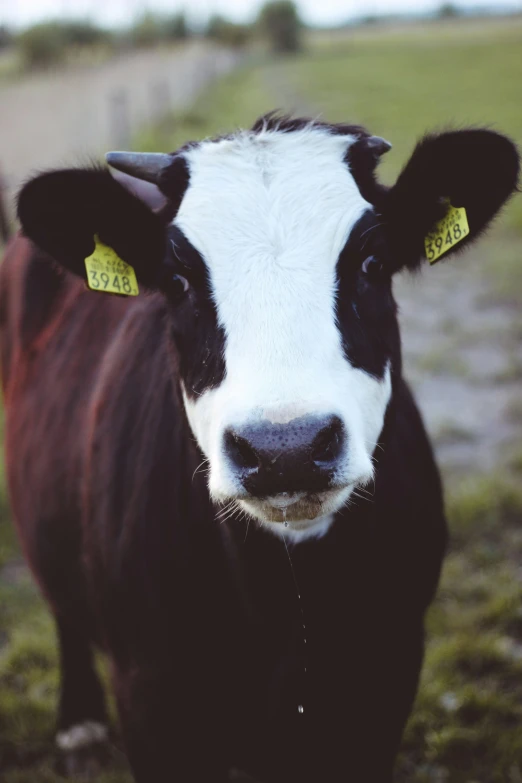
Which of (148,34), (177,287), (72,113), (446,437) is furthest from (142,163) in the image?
(148,34)

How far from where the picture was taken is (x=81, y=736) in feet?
10.6

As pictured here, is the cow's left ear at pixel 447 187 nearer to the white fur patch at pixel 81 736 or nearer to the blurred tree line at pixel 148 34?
the white fur patch at pixel 81 736

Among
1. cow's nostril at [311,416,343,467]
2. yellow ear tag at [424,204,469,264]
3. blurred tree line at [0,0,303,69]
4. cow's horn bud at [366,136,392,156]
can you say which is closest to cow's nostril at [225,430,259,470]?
cow's nostril at [311,416,343,467]

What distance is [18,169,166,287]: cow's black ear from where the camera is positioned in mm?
2072

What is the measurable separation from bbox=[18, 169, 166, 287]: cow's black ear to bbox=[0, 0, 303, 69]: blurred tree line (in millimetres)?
23042

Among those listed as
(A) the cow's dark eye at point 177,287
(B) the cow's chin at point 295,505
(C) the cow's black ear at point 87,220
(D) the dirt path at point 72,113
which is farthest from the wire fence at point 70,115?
(B) the cow's chin at point 295,505

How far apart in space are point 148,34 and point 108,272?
48.9 metres

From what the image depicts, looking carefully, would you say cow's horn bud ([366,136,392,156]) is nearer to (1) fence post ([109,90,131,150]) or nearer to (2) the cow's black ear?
(2) the cow's black ear

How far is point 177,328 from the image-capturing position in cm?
205

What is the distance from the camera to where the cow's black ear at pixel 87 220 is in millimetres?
2072

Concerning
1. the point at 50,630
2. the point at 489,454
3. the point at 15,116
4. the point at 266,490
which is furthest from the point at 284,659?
the point at 15,116

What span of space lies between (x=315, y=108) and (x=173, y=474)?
1993 centimetres

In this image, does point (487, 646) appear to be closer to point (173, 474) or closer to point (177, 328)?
point (173, 474)

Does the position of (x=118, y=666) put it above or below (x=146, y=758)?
above
